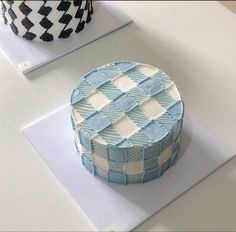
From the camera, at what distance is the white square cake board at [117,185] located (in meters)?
0.71

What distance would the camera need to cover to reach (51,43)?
37.1 inches

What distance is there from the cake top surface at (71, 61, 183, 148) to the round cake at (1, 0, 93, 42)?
0.63ft

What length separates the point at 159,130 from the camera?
0.68 meters

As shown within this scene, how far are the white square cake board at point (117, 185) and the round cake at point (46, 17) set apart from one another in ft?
0.60

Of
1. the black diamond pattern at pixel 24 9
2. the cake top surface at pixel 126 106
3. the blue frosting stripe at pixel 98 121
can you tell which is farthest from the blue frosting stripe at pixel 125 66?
the black diamond pattern at pixel 24 9

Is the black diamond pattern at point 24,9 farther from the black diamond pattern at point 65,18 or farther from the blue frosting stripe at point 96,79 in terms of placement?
the blue frosting stripe at point 96,79

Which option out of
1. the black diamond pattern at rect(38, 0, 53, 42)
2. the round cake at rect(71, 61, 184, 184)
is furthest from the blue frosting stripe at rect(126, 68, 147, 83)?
the black diamond pattern at rect(38, 0, 53, 42)

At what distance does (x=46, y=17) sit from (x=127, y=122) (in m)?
0.31

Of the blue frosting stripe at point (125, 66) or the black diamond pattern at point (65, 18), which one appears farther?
the black diamond pattern at point (65, 18)

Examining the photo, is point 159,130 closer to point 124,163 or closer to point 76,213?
point 124,163

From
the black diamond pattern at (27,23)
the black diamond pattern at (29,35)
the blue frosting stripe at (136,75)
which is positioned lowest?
the black diamond pattern at (29,35)

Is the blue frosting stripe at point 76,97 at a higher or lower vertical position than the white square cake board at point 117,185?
higher

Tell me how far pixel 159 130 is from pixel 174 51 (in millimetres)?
303

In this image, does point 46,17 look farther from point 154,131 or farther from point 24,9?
point 154,131
